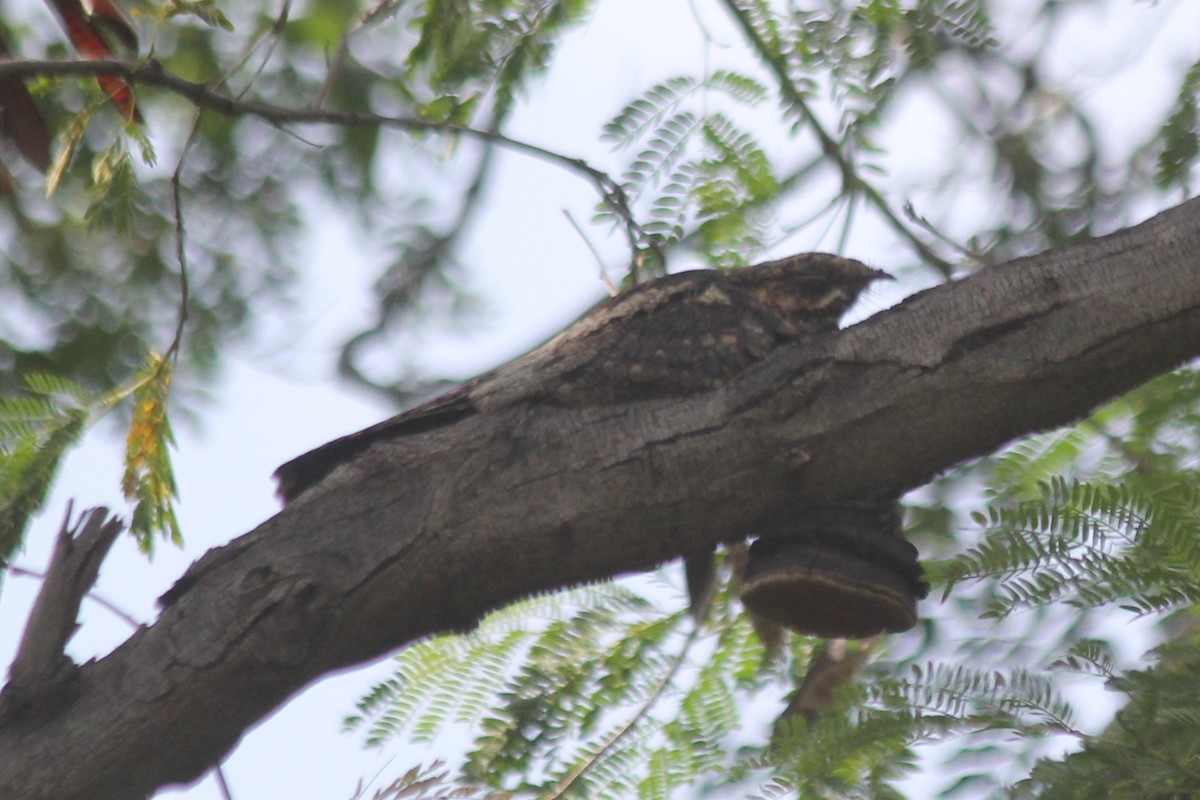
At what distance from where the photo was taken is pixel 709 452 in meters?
2.53

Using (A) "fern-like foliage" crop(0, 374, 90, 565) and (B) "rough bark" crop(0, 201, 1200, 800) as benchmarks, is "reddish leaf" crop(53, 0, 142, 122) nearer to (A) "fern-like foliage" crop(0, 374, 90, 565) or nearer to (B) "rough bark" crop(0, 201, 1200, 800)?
(A) "fern-like foliage" crop(0, 374, 90, 565)

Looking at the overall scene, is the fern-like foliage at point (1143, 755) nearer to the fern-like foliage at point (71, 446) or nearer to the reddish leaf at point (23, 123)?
the fern-like foliage at point (71, 446)

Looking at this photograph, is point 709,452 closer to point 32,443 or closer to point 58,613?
point 58,613

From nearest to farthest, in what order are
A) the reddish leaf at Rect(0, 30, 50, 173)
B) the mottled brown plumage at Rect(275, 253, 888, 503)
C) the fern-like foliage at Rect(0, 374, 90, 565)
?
the mottled brown plumage at Rect(275, 253, 888, 503)
the fern-like foliage at Rect(0, 374, 90, 565)
the reddish leaf at Rect(0, 30, 50, 173)

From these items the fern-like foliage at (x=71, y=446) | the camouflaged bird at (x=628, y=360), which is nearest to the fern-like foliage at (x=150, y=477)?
the fern-like foliage at (x=71, y=446)

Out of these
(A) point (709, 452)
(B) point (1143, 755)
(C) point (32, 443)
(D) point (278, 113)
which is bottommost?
(B) point (1143, 755)

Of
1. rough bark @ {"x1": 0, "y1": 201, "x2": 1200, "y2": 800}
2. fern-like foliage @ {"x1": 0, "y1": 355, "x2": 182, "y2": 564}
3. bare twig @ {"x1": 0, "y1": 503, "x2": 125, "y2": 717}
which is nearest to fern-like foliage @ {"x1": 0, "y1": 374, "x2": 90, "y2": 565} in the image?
fern-like foliage @ {"x1": 0, "y1": 355, "x2": 182, "y2": 564}

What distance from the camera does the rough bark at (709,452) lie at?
243cm

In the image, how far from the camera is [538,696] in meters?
3.05

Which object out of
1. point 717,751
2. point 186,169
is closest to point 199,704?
point 717,751

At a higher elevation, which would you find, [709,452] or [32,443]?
[32,443]

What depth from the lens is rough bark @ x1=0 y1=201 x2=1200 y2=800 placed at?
243cm

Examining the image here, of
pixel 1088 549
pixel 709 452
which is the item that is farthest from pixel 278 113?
pixel 1088 549

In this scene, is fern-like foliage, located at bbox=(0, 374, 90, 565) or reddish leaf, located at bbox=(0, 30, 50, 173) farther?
reddish leaf, located at bbox=(0, 30, 50, 173)
